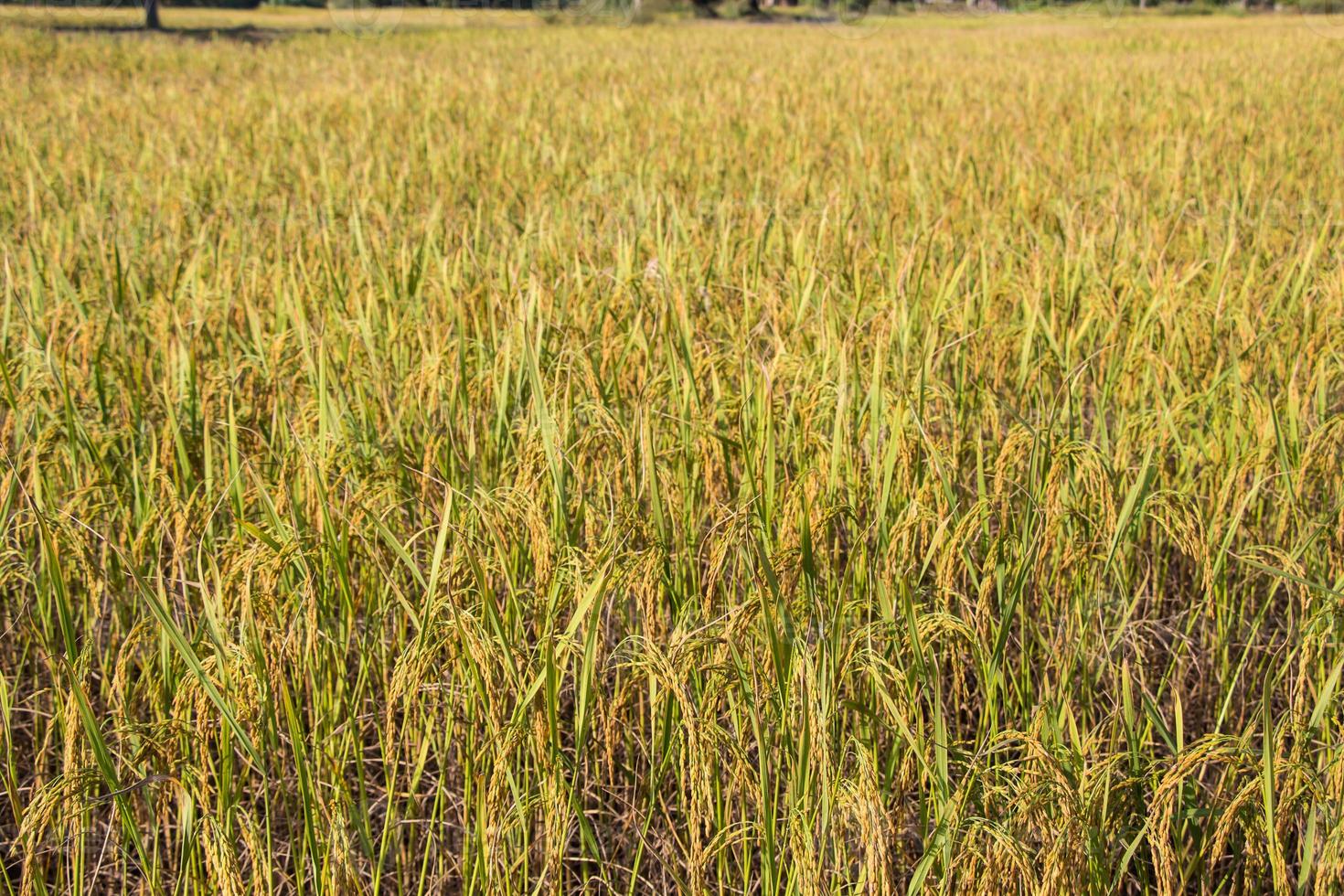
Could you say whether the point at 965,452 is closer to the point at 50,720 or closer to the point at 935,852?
the point at 935,852

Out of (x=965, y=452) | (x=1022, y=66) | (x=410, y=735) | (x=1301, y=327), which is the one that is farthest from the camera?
(x=1022, y=66)

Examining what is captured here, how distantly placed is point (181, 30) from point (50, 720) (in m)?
24.2

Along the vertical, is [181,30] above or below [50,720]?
above

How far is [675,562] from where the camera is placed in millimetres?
1375

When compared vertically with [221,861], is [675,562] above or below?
above

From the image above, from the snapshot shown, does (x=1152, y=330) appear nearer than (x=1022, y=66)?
Yes

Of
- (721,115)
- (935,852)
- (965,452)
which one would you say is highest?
(721,115)

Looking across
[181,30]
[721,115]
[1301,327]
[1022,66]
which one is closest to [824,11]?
[181,30]

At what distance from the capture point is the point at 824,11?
27.2 meters

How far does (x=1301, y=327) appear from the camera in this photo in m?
2.22

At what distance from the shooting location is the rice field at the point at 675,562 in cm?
109

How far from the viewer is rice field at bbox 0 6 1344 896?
43.1 inches

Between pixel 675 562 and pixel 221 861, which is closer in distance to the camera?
pixel 221 861

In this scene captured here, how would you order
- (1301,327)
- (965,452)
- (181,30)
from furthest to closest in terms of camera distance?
(181,30), (1301,327), (965,452)
